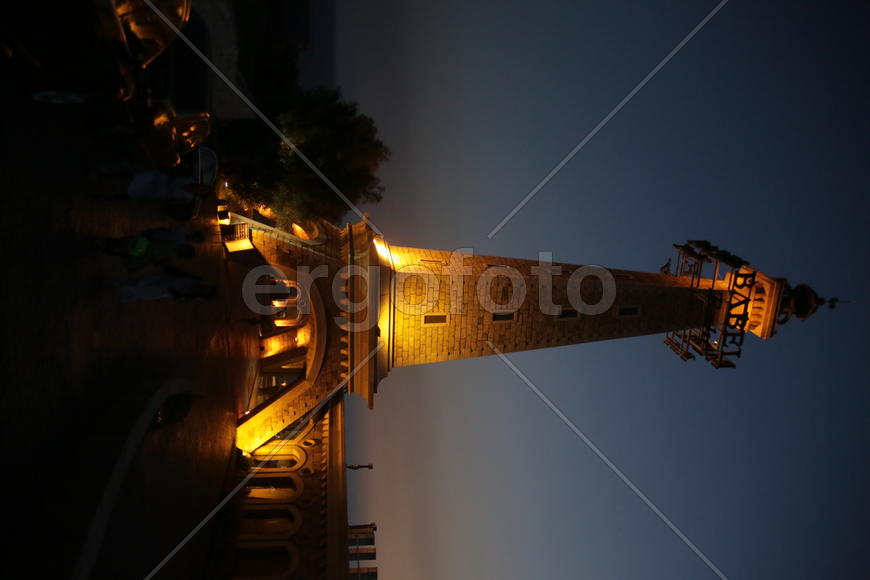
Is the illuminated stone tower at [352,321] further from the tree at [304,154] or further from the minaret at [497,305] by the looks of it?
the tree at [304,154]

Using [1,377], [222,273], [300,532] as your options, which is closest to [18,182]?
[1,377]

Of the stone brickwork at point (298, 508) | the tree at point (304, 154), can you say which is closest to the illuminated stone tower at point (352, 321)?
the stone brickwork at point (298, 508)

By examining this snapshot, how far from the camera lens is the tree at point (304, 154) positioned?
1742cm

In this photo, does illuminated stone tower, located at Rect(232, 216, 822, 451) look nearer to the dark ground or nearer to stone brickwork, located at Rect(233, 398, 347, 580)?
stone brickwork, located at Rect(233, 398, 347, 580)

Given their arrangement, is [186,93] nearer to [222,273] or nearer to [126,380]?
[222,273]

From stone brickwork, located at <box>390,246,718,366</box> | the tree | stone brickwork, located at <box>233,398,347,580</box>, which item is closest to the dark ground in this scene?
stone brickwork, located at <box>233,398,347,580</box>

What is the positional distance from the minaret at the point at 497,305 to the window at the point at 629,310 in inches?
1.5

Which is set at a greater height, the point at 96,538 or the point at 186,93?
the point at 186,93

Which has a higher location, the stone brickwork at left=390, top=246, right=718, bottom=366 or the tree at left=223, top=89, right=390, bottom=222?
the tree at left=223, top=89, right=390, bottom=222

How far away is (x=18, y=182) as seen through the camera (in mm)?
6516

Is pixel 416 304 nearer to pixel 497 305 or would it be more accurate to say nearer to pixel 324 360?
pixel 497 305

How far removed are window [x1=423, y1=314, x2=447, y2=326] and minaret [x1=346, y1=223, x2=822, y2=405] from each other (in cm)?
3

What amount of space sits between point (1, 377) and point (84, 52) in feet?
16.7

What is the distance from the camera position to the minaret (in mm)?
13595
